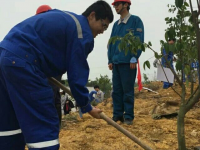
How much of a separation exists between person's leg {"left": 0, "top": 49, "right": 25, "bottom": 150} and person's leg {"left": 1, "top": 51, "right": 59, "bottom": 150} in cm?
19

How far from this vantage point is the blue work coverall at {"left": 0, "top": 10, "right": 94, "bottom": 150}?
1903mm

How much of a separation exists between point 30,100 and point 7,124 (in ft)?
1.28

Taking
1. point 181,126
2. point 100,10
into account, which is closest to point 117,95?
point 181,126

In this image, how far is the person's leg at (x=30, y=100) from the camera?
189 cm

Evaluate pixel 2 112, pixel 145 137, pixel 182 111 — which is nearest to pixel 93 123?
pixel 145 137

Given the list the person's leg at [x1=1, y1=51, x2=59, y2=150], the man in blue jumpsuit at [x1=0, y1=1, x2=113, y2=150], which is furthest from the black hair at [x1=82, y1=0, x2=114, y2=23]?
the person's leg at [x1=1, y1=51, x2=59, y2=150]

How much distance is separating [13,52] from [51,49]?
253 millimetres

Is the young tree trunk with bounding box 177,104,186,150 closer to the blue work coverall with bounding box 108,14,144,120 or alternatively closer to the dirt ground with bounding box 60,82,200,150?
the dirt ground with bounding box 60,82,200,150

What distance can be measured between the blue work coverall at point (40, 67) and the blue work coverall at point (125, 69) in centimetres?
180

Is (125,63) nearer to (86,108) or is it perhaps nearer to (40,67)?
(86,108)

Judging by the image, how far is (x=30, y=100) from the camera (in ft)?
6.26

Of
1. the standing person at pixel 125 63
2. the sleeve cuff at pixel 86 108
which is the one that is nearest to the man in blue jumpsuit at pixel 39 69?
the sleeve cuff at pixel 86 108

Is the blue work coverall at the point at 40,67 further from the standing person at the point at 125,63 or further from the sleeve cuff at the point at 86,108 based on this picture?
the standing person at the point at 125,63

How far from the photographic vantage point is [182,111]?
2.46 metres
